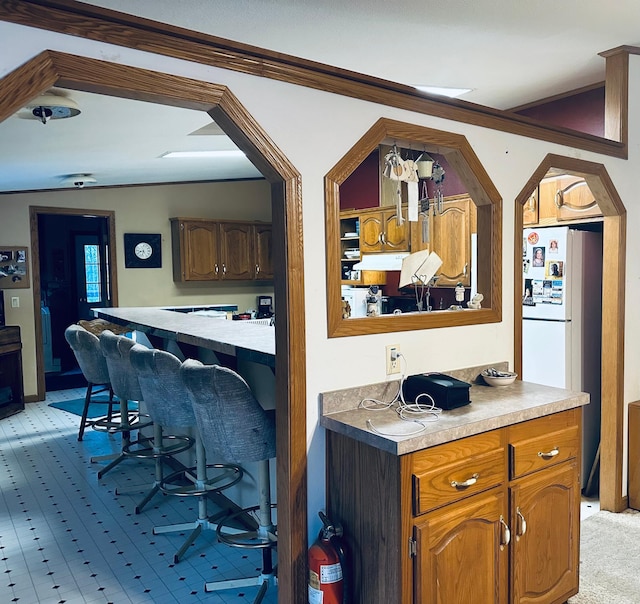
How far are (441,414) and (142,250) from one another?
20.2ft

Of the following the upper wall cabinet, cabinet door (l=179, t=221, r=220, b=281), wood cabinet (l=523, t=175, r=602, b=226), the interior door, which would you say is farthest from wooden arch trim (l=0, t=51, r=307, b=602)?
the interior door

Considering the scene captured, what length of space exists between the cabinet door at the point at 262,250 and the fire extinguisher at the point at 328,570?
6.33 metres

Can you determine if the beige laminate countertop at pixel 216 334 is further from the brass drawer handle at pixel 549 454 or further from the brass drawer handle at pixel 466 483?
the brass drawer handle at pixel 549 454

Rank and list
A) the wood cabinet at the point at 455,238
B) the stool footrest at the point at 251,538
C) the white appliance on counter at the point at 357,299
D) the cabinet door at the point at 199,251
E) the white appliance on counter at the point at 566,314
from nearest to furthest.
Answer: the stool footrest at the point at 251,538, the white appliance on counter at the point at 566,314, the wood cabinet at the point at 455,238, the white appliance on counter at the point at 357,299, the cabinet door at the point at 199,251

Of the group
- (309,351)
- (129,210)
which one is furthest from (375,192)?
(309,351)

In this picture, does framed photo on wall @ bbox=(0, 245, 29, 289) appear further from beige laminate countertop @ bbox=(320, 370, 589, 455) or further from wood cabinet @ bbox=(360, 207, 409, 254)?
beige laminate countertop @ bbox=(320, 370, 589, 455)

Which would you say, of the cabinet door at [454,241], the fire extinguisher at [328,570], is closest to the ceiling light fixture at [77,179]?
the cabinet door at [454,241]

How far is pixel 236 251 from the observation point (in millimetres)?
7957

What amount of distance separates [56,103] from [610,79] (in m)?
3.12

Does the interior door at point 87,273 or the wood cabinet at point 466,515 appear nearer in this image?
the wood cabinet at point 466,515

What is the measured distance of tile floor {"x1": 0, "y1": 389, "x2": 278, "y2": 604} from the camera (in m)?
2.59

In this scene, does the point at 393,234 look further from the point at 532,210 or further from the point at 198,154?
the point at 198,154

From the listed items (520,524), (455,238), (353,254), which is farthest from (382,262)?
(520,524)

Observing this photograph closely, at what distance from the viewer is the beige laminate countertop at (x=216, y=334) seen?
Result: 2.42 m
